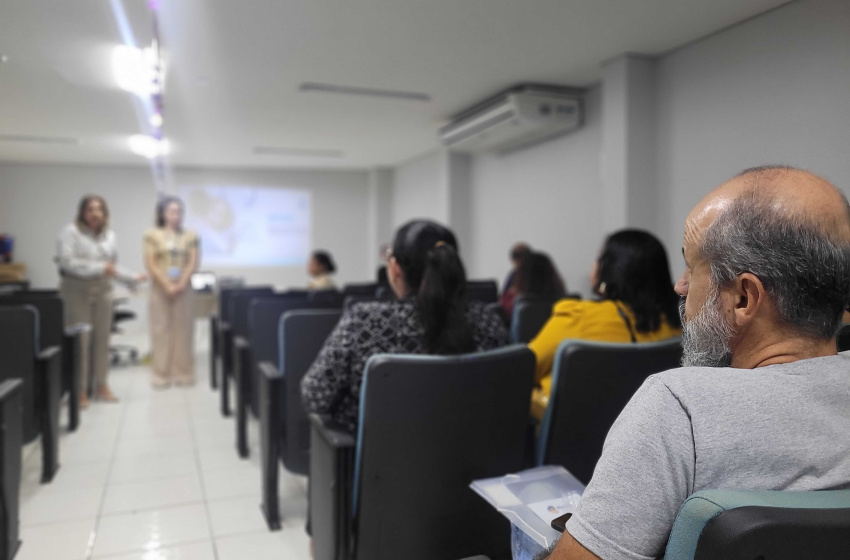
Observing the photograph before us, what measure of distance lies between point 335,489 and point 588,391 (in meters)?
0.67

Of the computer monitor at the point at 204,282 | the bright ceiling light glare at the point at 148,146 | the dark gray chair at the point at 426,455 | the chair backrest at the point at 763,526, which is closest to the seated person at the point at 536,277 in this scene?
the dark gray chair at the point at 426,455

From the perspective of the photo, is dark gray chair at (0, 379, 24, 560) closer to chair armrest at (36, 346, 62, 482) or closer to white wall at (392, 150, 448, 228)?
chair armrest at (36, 346, 62, 482)

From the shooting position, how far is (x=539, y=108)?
4.54 meters

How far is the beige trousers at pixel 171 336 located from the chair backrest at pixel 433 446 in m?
3.60

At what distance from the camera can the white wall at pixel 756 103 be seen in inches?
109

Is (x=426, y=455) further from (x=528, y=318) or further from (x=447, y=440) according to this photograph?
(x=528, y=318)

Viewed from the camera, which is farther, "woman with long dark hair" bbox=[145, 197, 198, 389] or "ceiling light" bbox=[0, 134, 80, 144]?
"ceiling light" bbox=[0, 134, 80, 144]

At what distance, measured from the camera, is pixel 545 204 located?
5.27 m

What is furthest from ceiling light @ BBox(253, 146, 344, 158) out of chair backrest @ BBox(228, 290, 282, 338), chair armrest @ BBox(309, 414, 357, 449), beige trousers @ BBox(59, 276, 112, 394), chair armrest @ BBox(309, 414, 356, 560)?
chair armrest @ BBox(309, 414, 356, 560)

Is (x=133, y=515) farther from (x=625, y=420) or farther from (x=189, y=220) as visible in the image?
(x=189, y=220)

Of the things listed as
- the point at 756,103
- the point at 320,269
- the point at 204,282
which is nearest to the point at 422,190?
the point at 320,269

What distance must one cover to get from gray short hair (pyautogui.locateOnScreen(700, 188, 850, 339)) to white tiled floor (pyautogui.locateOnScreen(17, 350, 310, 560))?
1837mm

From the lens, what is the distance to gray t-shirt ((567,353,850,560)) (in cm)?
65

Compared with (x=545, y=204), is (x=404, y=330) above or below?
below
